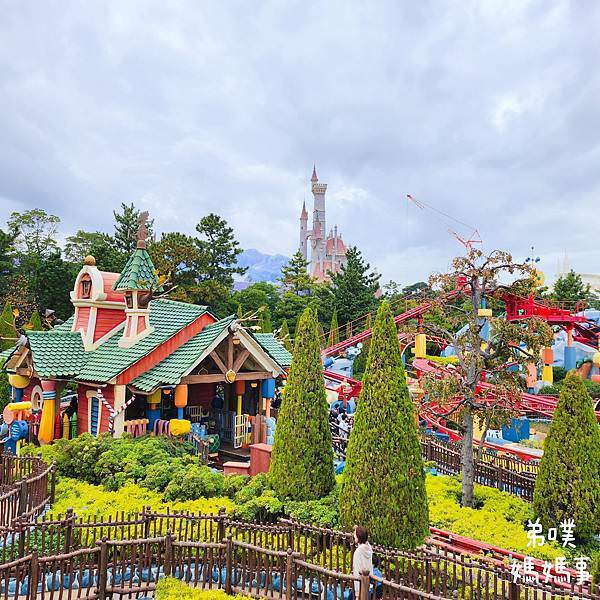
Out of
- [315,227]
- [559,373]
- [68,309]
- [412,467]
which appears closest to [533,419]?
[559,373]

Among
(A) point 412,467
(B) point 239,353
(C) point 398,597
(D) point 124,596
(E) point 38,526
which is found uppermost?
(B) point 239,353

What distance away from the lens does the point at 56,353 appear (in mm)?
16078

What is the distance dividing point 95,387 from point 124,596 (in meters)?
8.37

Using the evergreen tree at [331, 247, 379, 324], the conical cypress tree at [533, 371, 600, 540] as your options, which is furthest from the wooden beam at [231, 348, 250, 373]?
the evergreen tree at [331, 247, 379, 324]

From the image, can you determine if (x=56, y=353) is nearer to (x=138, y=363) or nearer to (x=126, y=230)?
(x=138, y=363)

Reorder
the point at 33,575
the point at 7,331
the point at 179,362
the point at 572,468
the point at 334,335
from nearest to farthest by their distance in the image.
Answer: the point at 33,575
the point at 572,468
the point at 179,362
the point at 7,331
the point at 334,335

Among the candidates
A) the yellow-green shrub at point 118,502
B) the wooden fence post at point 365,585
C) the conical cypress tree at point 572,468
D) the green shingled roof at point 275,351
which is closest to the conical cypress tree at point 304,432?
the yellow-green shrub at point 118,502

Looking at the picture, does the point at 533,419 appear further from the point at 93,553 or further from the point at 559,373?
the point at 93,553

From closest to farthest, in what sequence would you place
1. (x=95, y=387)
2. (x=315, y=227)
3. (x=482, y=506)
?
(x=482, y=506)
(x=95, y=387)
(x=315, y=227)

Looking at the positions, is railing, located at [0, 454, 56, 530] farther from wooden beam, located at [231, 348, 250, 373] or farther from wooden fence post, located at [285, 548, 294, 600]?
wooden beam, located at [231, 348, 250, 373]

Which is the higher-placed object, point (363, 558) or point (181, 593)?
point (363, 558)

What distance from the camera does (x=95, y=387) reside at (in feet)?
50.6

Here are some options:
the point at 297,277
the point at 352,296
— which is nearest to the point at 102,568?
the point at 352,296

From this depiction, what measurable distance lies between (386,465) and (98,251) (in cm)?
3732
